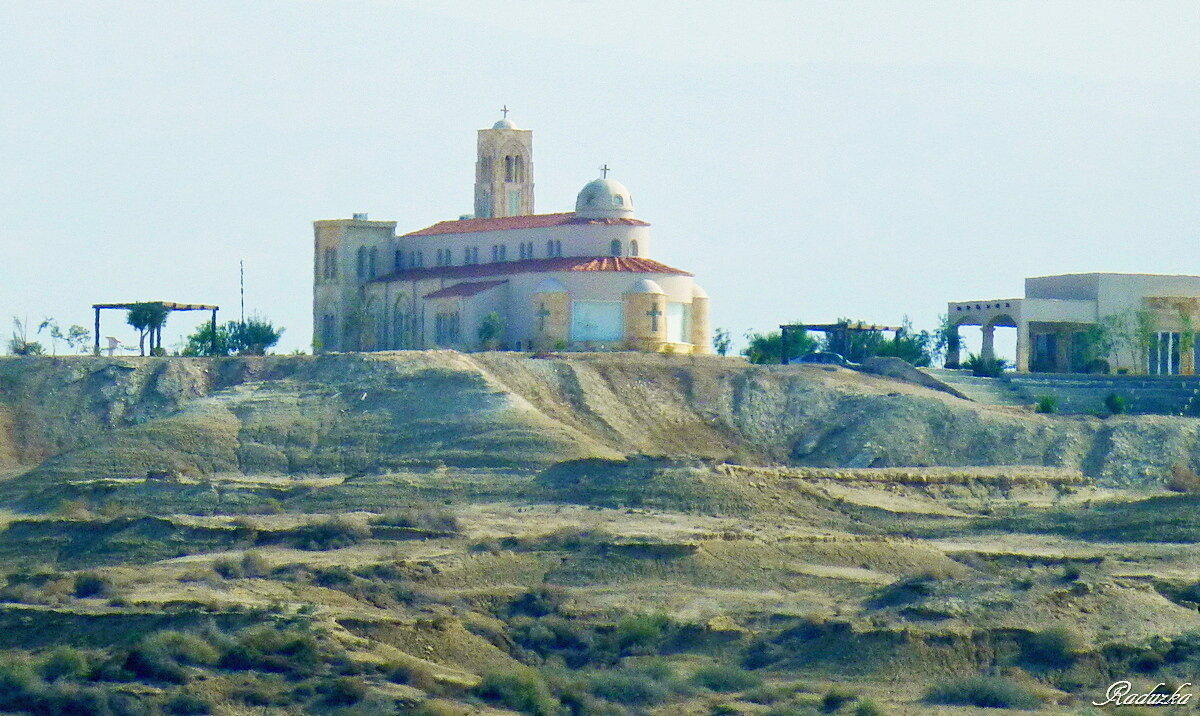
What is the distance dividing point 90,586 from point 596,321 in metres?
40.7

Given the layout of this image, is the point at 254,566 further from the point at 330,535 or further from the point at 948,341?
the point at 948,341

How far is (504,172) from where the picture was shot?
11212 cm

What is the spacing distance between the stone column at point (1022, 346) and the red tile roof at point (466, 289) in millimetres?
20813

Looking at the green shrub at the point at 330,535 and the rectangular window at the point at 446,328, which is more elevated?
the rectangular window at the point at 446,328

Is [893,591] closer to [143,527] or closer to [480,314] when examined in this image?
[143,527]

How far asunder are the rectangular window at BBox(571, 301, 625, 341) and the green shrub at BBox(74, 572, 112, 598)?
39.5 metres

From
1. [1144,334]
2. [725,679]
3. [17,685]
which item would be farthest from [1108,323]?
[17,685]

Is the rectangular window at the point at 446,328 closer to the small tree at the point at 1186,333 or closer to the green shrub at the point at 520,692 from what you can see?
the small tree at the point at 1186,333

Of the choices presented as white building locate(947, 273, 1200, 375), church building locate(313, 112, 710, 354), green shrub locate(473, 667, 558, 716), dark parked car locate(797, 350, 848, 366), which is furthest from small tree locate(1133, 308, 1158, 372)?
green shrub locate(473, 667, 558, 716)

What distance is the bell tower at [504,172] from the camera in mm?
111750

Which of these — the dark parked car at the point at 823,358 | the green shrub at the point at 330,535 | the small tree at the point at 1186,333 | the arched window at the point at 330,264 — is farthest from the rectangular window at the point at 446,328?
the green shrub at the point at 330,535

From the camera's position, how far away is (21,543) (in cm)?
6775

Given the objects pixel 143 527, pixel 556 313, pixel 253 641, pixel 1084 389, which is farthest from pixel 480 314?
pixel 253 641

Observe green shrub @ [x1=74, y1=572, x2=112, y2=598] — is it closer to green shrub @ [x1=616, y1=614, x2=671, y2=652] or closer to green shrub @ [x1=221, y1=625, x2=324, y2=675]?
green shrub @ [x1=221, y1=625, x2=324, y2=675]
